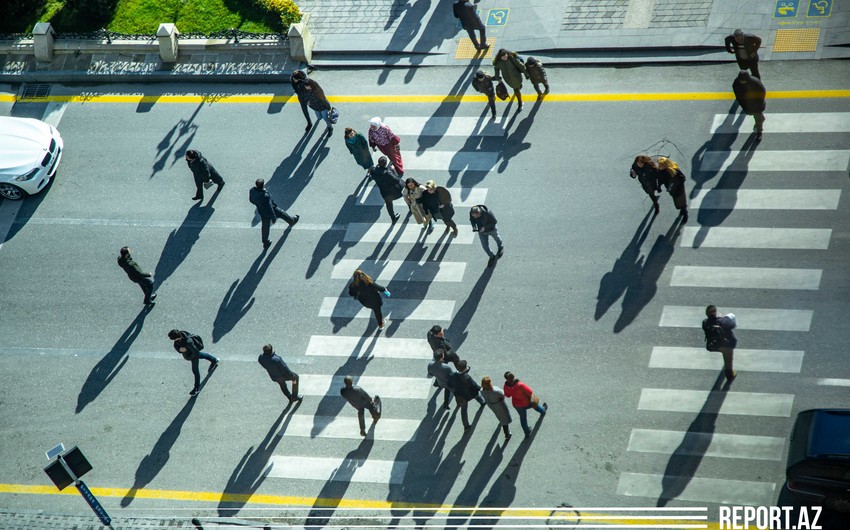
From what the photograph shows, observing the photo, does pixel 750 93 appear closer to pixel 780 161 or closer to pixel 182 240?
pixel 780 161

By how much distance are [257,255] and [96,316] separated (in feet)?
12.1

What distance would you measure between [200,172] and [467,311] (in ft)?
23.1

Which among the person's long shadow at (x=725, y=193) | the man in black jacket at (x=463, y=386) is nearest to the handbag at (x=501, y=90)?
the person's long shadow at (x=725, y=193)

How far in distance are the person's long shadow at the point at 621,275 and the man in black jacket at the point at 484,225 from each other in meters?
2.29

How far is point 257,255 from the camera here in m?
21.4

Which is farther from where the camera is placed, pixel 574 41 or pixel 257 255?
pixel 574 41

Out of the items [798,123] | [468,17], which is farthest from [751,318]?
[468,17]

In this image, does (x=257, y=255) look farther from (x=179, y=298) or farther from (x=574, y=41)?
(x=574, y=41)

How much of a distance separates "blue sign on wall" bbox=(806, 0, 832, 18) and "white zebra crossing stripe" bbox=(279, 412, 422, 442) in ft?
43.3

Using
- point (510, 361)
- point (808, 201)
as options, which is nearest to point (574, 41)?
point (808, 201)

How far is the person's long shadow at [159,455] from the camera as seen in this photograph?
18.3 metres

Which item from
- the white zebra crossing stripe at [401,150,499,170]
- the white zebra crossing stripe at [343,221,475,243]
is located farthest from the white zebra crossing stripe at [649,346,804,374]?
the white zebra crossing stripe at [401,150,499,170]

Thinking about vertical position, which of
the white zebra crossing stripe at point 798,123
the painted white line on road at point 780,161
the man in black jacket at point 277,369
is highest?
the white zebra crossing stripe at point 798,123

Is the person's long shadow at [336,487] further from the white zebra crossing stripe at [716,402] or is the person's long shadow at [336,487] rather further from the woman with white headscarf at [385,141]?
the woman with white headscarf at [385,141]
